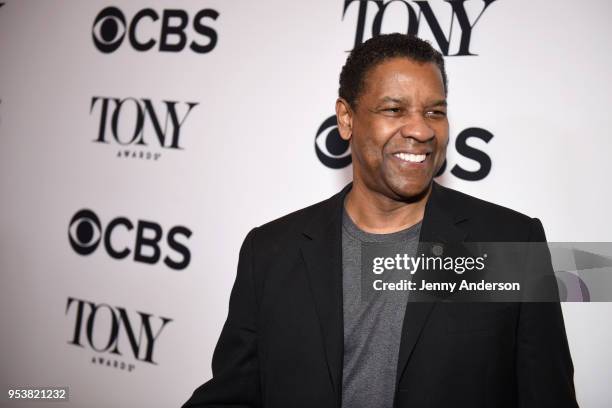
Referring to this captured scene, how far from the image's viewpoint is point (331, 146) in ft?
6.52

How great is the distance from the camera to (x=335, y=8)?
6.54ft

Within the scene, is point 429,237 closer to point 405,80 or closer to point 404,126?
point 404,126

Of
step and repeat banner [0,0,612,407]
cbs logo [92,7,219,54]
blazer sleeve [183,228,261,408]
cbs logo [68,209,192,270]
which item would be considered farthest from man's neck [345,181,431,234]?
cbs logo [92,7,219,54]

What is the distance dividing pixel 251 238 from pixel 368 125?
47 cm

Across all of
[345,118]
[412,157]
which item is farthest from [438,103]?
[345,118]

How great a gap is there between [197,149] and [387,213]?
42.5 inches

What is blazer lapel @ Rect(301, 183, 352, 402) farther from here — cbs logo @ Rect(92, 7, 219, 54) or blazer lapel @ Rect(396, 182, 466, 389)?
cbs logo @ Rect(92, 7, 219, 54)

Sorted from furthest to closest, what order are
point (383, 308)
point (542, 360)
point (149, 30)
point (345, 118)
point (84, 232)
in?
point (84, 232) < point (149, 30) < point (345, 118) < point (383, 308) < point (542, 360)

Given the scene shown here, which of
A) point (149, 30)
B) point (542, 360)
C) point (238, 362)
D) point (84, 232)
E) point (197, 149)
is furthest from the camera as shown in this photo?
point (84, 232)

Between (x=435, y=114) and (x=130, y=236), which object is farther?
(x=130, y=236)

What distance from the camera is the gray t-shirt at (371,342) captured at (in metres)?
1.25

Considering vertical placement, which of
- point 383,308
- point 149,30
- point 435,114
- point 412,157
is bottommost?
point 383,308

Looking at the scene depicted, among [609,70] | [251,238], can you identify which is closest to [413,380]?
[251,238]

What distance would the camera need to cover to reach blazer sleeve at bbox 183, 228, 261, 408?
1.36m
